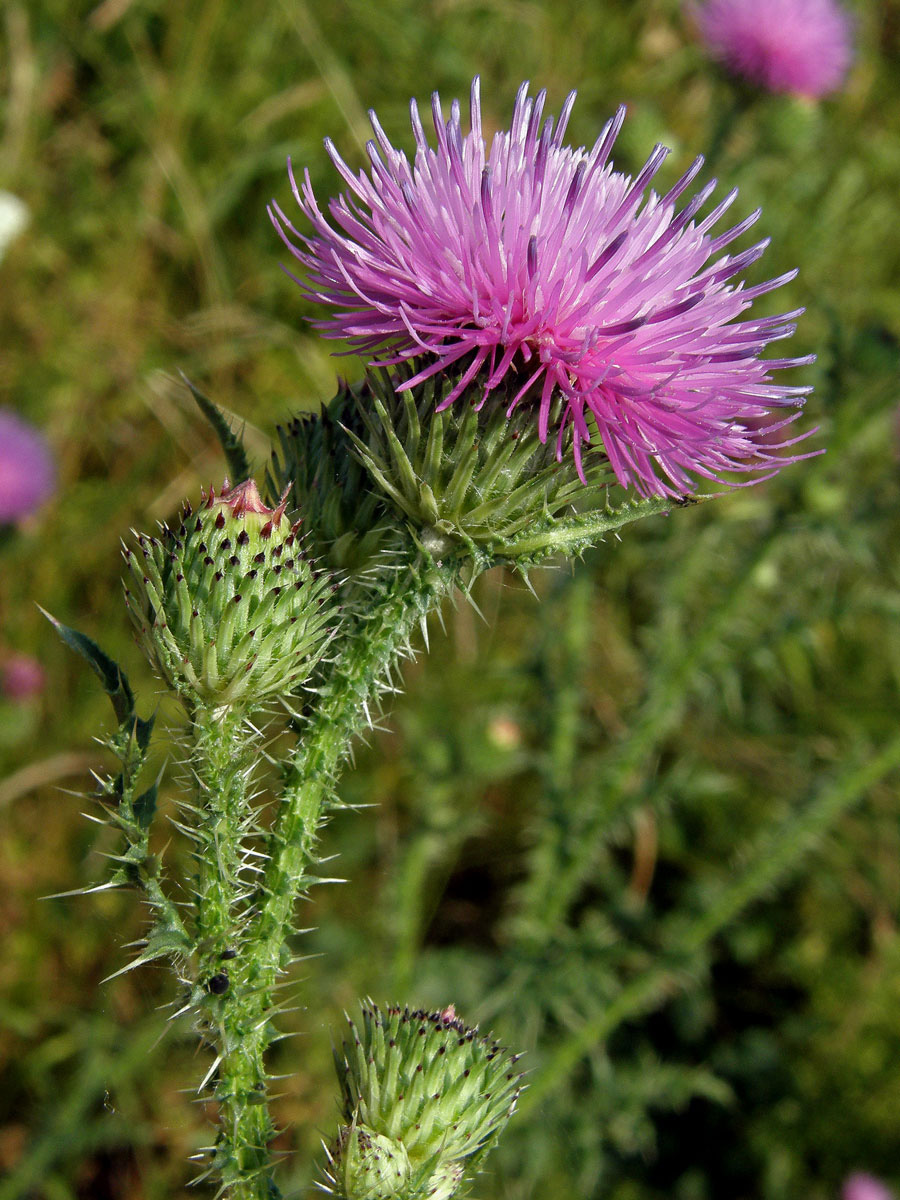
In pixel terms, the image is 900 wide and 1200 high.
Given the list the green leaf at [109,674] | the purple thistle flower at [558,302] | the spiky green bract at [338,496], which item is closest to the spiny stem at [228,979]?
the green leaf at [109,674]

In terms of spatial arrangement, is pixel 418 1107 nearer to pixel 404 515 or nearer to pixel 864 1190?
pixel 404 515

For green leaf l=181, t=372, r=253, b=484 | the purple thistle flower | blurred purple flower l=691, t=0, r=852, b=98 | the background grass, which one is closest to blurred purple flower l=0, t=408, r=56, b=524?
the background grass

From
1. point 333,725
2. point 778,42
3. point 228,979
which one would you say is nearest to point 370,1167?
point 228,979

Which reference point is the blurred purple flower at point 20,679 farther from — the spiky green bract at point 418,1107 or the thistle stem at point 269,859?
the spiky green bract at point 418,1107

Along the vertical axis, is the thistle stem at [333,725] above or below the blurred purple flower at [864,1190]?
above

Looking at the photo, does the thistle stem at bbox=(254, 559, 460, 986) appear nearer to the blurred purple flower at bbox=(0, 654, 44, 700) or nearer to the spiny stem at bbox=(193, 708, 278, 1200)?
the spiny stem at bbox=(193, 708, 278, 1200)

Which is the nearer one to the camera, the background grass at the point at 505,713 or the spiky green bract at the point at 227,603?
the spiky green bract at the point at 227,603
